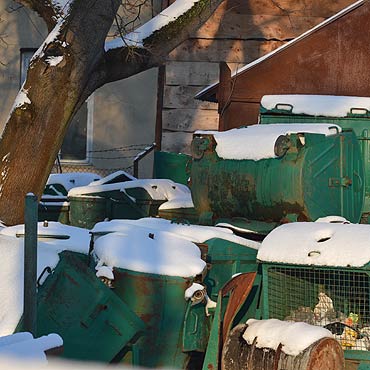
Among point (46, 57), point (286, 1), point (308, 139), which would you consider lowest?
point (308, 139)

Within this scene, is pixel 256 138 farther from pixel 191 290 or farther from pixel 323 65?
pixel 323 65

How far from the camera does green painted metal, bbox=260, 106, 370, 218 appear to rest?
8.68 meters

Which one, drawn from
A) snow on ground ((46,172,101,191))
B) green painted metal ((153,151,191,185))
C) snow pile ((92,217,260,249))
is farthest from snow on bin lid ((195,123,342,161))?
snow on ground ((46,172,101,191))

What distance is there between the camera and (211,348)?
6.45 meters

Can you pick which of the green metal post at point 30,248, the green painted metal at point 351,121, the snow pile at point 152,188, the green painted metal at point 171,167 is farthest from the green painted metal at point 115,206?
the green metal post at point 30,248

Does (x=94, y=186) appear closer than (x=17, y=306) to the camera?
No

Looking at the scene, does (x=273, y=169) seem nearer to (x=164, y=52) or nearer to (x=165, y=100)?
(x=164, y=52)

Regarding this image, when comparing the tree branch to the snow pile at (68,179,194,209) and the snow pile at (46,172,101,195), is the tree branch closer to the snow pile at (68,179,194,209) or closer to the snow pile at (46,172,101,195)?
the snow pile at (68,179,194,209)

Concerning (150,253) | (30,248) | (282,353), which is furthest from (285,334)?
(30,248)

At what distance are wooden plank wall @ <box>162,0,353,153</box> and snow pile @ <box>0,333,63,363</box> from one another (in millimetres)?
11943

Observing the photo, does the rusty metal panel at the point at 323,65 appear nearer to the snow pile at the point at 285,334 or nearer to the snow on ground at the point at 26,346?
the snow pile at the point at 285,334

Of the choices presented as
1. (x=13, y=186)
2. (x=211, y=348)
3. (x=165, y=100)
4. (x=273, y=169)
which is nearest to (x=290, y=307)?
(x=211, y=348)

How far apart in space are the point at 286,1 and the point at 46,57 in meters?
7.51

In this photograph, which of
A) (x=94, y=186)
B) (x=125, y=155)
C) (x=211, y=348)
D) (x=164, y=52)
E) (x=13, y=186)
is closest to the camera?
(x=211, y=348)
